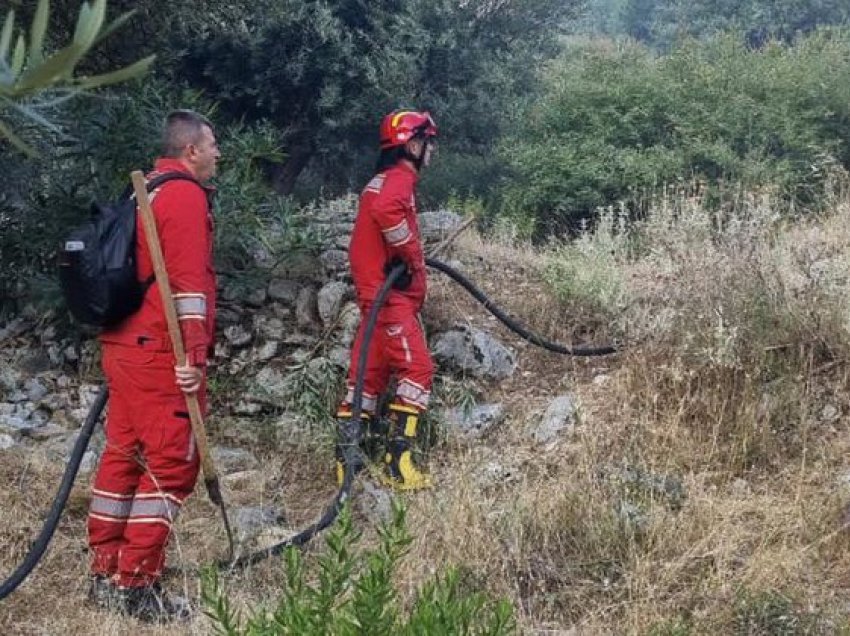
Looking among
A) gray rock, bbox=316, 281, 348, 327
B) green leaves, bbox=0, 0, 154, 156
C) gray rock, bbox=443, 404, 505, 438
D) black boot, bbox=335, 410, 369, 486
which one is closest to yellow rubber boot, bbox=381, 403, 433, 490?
black boot, bbox=335, 410, 369, 486

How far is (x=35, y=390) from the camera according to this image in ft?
22.6

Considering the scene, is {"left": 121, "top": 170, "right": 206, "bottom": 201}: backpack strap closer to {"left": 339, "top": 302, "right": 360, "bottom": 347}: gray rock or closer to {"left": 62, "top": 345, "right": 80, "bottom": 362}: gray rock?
{"left": 339, "top": 302, "right": 360, "bottom": 347}: gray rock

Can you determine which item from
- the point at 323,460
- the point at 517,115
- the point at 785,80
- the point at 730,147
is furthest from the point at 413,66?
the point at 323,460

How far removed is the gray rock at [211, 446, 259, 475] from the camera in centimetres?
618

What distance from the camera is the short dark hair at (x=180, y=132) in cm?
446

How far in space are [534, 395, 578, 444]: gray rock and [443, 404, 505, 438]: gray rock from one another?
31 cm

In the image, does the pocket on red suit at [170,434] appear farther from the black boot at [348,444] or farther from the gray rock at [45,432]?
the gray rock at [45,432]

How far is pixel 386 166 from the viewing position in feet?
19.3

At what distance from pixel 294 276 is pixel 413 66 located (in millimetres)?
5187

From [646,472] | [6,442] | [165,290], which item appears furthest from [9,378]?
[646,472]

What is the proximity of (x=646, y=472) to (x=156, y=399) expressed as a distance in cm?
212

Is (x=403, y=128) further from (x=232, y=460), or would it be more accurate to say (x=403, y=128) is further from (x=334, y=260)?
(x=232, y=460)

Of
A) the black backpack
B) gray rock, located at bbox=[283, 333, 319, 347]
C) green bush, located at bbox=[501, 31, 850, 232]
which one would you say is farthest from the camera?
green bush, located at bbox=[501, 31, 850, 232]

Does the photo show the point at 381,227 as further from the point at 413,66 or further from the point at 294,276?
the point at 413,66
